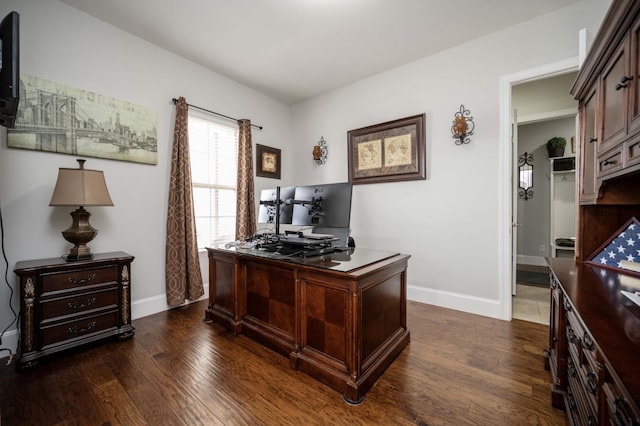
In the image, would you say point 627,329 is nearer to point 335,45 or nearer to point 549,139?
point 335,45

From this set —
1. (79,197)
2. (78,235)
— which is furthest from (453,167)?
(78,235)

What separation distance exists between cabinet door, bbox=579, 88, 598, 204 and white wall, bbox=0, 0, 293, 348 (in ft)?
11.8

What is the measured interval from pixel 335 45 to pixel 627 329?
3.09 m

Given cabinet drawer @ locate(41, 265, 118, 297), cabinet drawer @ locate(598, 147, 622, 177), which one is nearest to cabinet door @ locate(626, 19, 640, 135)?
cabinet drawer @ locate(598, 147, 622, 177)

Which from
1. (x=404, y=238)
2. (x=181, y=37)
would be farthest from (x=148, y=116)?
(x=404, y=238)

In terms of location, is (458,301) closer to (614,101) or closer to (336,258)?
(336,258)

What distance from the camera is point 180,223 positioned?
9.77ft

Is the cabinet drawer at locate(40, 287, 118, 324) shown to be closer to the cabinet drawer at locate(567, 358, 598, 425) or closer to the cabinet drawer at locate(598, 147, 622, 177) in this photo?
the cabinet drawer at locate(567, 358, 598, 425)

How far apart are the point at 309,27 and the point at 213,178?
82.4 inches

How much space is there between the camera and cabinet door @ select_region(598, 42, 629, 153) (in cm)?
115

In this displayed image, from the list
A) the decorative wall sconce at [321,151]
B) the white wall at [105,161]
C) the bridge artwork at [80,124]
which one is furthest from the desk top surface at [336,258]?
the decorative wall sconce at [321,151]

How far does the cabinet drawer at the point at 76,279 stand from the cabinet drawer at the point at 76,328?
263 millimetres

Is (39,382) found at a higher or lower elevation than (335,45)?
lower

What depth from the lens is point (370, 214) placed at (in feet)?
11.6
